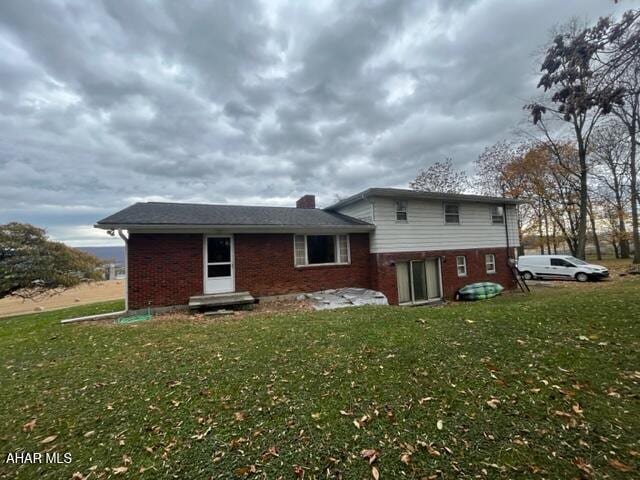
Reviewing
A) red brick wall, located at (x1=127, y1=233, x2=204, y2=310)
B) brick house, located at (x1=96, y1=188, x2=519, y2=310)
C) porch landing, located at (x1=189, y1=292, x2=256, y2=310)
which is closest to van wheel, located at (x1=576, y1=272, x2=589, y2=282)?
brick house, located at (x1=96, y1=188, x2=519, y2=310)

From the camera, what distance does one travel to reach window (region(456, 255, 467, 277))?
13.4m

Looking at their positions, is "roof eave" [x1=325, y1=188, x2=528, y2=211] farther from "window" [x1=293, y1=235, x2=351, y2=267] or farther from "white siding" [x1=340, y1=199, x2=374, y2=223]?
"window" [x1=293, y1=235, x2=351, y2=267]

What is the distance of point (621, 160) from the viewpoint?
2198 centimetres

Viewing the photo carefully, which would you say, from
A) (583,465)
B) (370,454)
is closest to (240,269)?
(370,454)

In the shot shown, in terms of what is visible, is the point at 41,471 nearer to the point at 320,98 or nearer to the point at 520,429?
the point at 520,429

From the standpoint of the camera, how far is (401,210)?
477 inches

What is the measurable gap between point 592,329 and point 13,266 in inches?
979

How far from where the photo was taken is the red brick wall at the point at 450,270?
1146 centimetres

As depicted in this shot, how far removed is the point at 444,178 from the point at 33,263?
31.3 meters

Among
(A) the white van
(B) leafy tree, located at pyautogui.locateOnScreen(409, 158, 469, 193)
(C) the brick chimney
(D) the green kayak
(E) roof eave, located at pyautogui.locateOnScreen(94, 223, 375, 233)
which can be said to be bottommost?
(D) the green kayak

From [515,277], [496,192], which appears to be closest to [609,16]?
[515,277]

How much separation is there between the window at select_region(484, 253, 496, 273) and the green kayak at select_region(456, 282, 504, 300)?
106 cm

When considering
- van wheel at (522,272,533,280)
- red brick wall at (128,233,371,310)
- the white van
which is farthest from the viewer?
van wheel at (522,272,533,280)

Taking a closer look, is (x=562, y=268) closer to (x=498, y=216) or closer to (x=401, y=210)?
(x=498, y=216)
